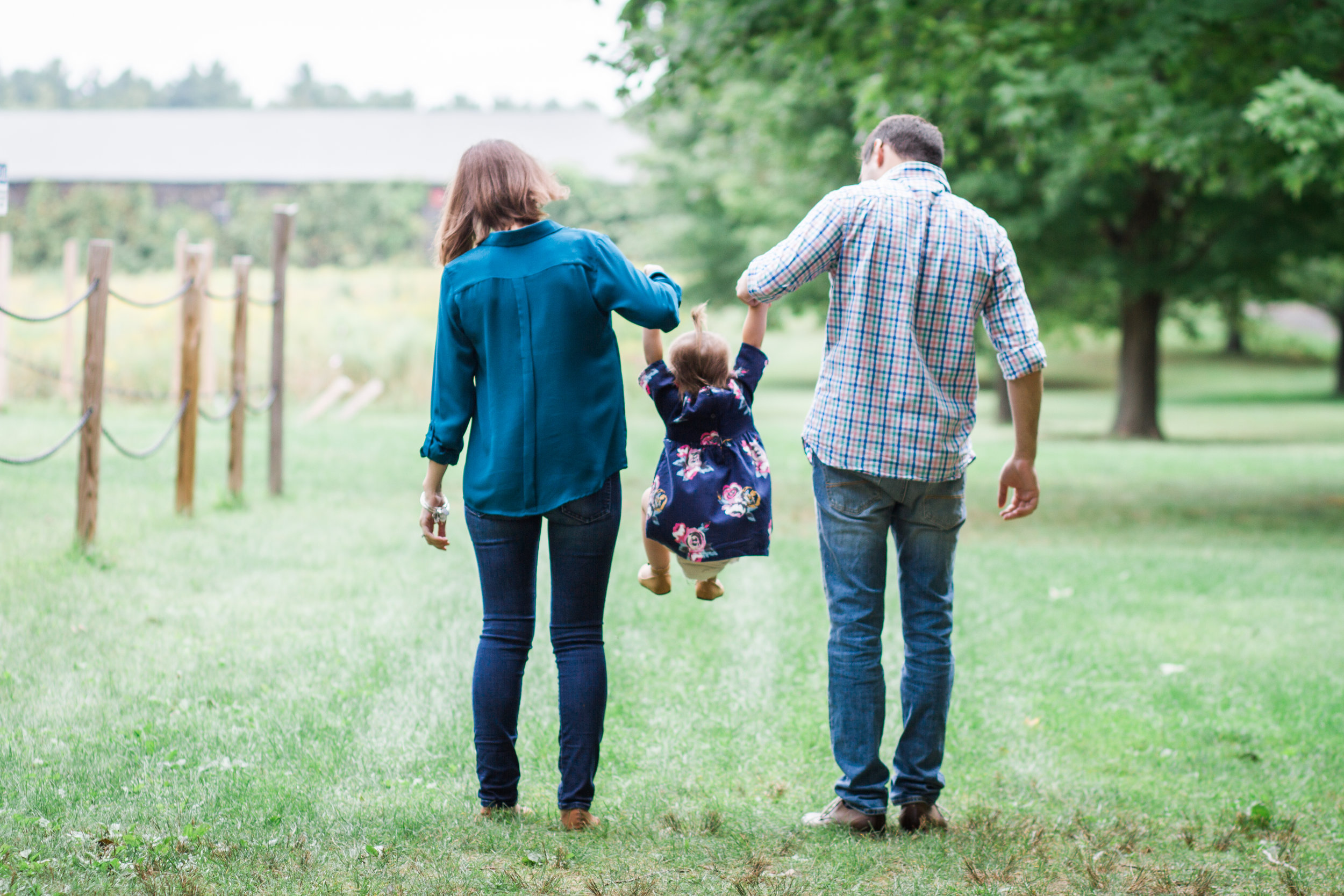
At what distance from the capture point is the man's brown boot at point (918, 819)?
3.71 meters

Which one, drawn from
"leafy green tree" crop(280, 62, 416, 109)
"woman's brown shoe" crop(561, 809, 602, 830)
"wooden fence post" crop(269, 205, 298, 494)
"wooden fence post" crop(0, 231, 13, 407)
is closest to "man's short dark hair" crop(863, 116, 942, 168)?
"woman's brown shoe" crop(561, 809, 602, 830)

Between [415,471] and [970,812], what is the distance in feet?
33.6

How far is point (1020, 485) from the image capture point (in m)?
3.58

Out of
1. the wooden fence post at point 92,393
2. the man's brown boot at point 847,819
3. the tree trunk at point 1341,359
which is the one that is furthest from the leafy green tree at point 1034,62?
the tree trunk at point 1341,359

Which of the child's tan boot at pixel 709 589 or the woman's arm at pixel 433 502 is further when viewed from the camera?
the child's tan boot at pixel 709 589

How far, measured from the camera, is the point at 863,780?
143 inches

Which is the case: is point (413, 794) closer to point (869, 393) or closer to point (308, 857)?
point (308, 857)

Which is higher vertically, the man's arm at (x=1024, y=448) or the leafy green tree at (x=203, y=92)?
the leafy green tree at (x=203, y=92)

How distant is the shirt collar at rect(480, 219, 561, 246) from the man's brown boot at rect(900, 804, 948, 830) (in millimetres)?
1945

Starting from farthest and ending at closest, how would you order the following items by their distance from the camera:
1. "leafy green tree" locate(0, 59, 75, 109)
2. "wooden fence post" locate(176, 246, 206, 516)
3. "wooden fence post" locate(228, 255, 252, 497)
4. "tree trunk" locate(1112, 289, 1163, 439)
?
"leafy green tree" locate(0, 59, 75, 109), "tree trunk" locate(1112, 289, 1163, 439), "wooden fence post" locate(228, 255, 252, 497), "wooden fence post" locate(176, 246, 206, 516)

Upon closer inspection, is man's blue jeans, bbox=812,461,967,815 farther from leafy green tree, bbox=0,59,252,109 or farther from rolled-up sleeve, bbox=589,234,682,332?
leafy green tree, bbox=0,59,252,109

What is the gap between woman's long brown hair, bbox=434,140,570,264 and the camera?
337cm

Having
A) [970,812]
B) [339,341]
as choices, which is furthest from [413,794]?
[339,341]

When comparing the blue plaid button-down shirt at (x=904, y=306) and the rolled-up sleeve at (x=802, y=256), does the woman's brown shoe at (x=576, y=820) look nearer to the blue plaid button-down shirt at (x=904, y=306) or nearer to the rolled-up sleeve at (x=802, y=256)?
the blue plaid button-down shirt at (x=904, y=306)
